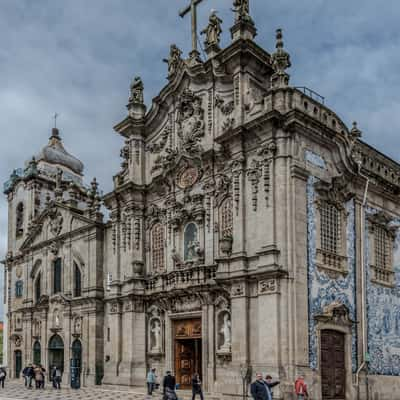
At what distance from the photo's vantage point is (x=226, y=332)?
80.1 feet

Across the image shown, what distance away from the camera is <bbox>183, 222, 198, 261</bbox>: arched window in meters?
27.1

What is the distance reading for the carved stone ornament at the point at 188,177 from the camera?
90.7 ft

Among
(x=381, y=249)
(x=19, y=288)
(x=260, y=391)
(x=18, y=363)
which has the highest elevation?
(x=381, y=249)

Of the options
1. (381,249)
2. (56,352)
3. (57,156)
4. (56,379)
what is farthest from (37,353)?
(381,249)

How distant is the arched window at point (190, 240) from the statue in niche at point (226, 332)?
3.68 metres

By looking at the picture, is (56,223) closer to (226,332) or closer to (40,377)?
(40,377)

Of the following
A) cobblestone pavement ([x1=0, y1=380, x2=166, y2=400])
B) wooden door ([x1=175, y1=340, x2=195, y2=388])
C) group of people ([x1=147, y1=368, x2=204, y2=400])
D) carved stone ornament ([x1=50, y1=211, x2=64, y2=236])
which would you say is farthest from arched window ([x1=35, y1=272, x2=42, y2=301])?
wooden door ([x1=175, y1=340, x2=195, y2=388])

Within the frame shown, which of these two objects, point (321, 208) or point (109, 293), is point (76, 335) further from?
point (321, 208)

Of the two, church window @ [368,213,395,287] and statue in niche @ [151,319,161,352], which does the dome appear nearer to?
statue in niche @ [151,319,161,352]

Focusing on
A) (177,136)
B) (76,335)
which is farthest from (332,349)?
(76,335)

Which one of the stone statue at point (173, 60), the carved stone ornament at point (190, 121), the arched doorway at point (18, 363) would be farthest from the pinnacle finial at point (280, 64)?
the arched doorway at point (18, 363)

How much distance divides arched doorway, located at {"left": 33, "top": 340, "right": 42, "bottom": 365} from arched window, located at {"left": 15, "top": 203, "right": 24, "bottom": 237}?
31.1 feet

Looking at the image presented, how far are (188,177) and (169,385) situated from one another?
34.3 feet

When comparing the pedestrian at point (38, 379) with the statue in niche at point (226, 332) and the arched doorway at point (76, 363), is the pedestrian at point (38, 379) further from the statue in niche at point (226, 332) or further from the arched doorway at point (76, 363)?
the statue in niche at point (226, 332)
